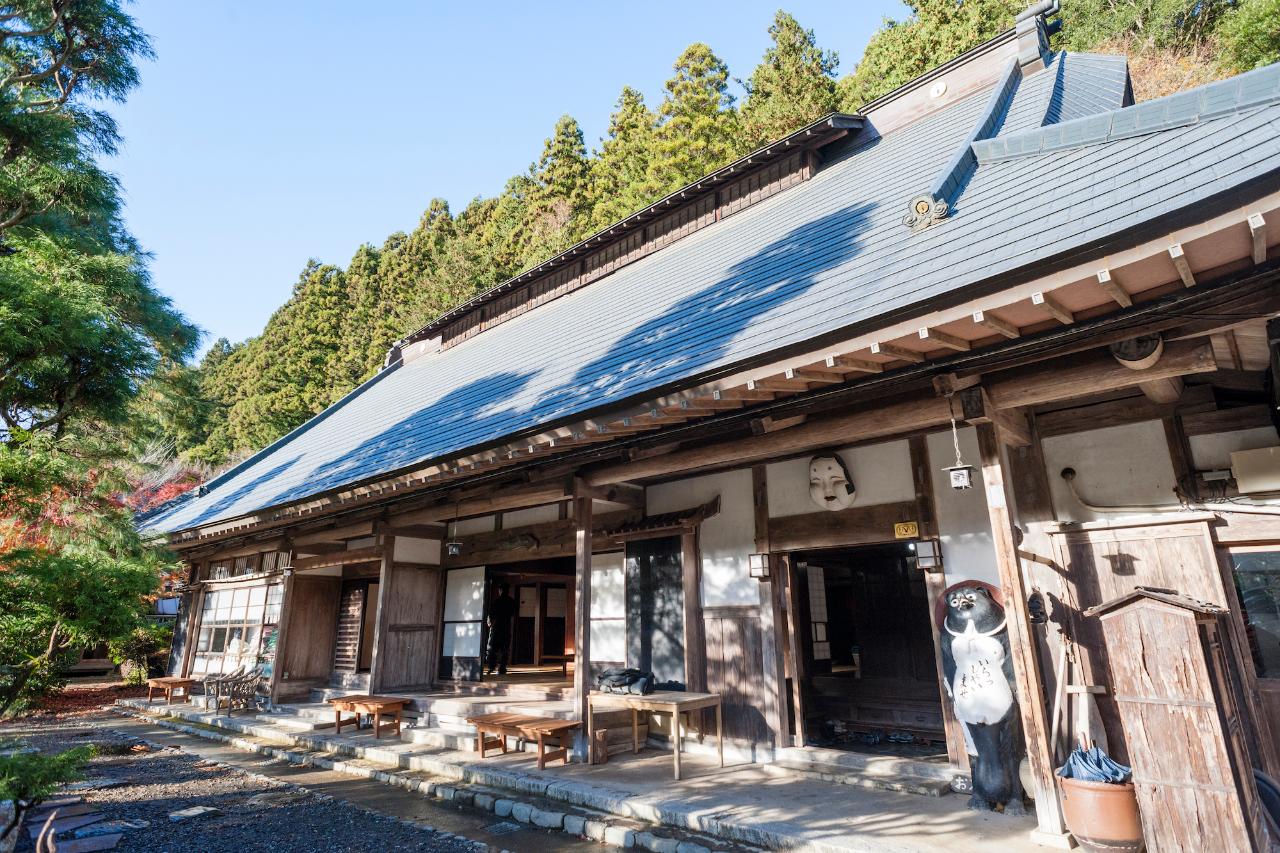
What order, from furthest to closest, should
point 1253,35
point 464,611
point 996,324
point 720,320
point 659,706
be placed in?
1. point 1253,35
2. point 464,611
3. point 720,320
4. point 659,706
5. point 996,324

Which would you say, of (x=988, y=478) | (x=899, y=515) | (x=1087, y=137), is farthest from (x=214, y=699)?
(x=1087, y=137)

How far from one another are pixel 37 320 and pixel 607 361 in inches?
190

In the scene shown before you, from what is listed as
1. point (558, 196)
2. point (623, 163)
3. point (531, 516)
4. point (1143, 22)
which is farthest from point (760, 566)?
point (1143, 22)

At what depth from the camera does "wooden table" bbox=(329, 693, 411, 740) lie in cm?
803

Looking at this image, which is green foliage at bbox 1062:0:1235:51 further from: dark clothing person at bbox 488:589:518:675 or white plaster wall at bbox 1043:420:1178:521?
dark clothing person at bbox 488:589:518:675

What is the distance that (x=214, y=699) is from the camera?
11.5 metres

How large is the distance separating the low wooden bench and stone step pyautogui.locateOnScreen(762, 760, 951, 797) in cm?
193

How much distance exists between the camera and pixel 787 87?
2092 centimetres

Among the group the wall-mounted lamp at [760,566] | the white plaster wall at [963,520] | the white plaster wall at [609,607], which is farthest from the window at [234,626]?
the white plaster wall at [963,520]

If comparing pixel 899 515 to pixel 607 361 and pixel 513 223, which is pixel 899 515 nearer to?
pixel 607 361

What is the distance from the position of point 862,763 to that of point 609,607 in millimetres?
3407

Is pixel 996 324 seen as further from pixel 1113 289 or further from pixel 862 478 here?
pixel 862 478

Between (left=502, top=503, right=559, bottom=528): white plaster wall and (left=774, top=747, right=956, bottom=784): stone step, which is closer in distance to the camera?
(left=774, top=747, right=956, bottom=784): stone step

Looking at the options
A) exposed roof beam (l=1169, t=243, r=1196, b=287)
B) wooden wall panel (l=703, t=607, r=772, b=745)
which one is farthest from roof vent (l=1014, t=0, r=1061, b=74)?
wooden wall panel (l=703, t=607, r=772, b=745)
